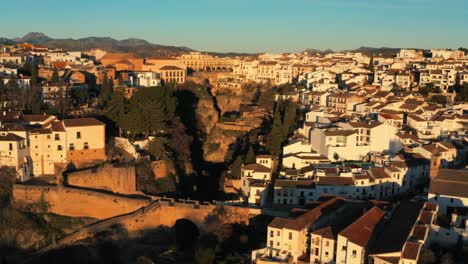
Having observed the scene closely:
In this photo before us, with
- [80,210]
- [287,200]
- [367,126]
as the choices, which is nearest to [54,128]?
[80,210]

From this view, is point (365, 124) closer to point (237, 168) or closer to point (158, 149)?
point (237, 168)

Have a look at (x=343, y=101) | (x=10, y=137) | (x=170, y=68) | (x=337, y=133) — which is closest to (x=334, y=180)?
(x=337, y=133)

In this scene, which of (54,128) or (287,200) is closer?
(287,200)

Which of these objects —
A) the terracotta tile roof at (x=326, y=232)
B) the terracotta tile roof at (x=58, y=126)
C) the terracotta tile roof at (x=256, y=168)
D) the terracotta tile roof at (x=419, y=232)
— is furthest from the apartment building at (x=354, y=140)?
the terracotta tile roof at (x=58, y=126)

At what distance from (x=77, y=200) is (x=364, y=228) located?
12.8 metres

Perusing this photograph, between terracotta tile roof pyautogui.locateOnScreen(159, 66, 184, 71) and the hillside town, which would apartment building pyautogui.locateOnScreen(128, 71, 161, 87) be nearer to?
the hillside town

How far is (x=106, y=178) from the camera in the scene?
2395cm

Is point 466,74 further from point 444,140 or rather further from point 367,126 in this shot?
point 367,126

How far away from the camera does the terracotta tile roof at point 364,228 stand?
15508mm

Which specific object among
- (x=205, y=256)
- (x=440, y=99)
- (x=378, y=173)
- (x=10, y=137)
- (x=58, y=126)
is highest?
(x=440, y=99)

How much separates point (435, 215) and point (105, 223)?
1298 cm

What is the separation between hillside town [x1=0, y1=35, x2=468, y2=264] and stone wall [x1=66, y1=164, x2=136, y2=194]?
0.05 meters

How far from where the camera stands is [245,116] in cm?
3400

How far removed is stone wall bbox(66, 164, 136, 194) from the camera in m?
23.6
